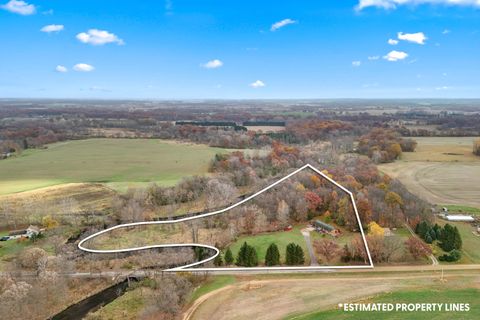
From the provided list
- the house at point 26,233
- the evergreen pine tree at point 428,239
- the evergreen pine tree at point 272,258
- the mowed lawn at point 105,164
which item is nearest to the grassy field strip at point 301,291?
the evergreen pine tree at point 272,258

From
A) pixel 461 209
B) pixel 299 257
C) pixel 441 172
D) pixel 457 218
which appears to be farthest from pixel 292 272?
pixel 441 172

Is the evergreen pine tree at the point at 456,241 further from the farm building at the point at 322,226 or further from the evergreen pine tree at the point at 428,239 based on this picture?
the farm building at the point at 322,226

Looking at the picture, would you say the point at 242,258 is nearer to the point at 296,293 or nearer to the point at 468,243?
the point at 296,293

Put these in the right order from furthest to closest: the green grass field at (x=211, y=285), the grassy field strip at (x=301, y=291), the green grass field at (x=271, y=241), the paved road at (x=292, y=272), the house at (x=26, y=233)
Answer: the house at (x=26, y=233) → the green grass field at (x=271, y=241) → the paved road at (x=292, y=272) → the green grass field at (x=211, y=285) → the grassy field strip at (x=301, y=291)

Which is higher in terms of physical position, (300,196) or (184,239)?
(300,196)

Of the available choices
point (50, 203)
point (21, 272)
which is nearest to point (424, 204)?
point (21, 272)

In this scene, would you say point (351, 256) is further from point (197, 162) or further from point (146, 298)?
point (197, 162)
